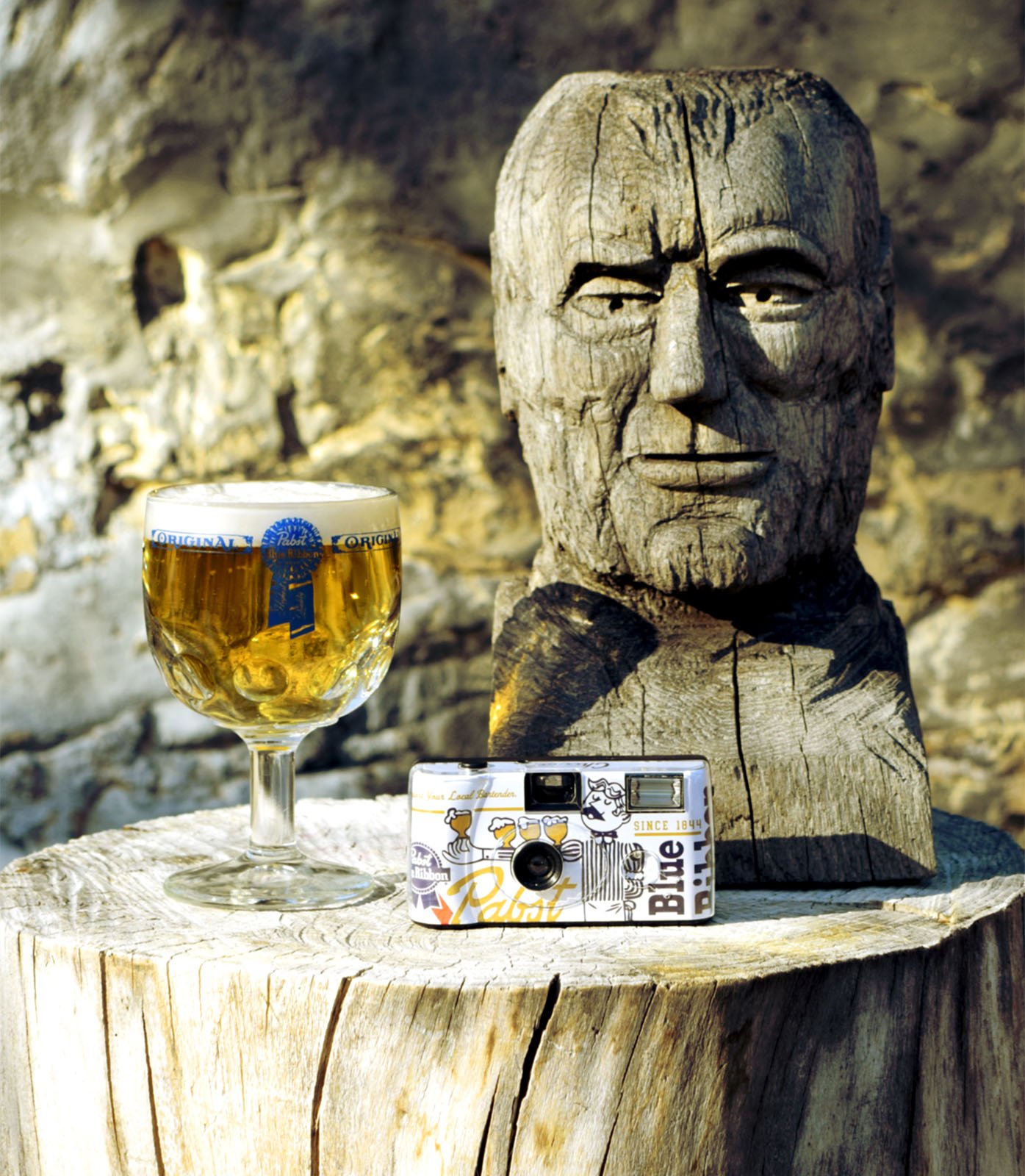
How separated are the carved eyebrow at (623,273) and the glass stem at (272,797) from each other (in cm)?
59

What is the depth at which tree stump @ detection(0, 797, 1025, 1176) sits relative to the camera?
125 cm

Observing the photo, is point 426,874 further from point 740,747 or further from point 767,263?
point 767,263

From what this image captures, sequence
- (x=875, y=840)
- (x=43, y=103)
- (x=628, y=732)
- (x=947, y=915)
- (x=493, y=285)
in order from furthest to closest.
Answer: (x=43, y=103) < (x=493, y=285) < (x=628, y=732) < (x=875, y=840) < (x=947, y=915)

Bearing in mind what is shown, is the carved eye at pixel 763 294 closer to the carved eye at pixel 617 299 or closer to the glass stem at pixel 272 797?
the carved eye at pixel 617 299

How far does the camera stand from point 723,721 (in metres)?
1.66

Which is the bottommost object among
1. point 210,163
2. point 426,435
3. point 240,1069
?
point 240,1069

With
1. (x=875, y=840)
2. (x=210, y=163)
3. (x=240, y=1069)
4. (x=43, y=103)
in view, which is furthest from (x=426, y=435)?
(x=240, y=1069)

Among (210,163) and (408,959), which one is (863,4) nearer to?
(210,163)

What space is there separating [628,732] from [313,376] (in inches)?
52.7

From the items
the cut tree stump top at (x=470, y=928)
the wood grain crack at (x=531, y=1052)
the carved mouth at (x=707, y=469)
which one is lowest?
the wood grain crack at (x=531, y=1052)

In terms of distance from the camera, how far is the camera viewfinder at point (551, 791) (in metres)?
1.38

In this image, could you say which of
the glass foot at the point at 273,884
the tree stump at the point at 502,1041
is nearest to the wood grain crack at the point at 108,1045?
the tree stump at the point at 502,1041

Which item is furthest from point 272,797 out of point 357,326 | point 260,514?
point 357,326

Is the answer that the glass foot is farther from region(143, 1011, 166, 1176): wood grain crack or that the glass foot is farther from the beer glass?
region(143, 1011, 166, 1176): wood grain crack
